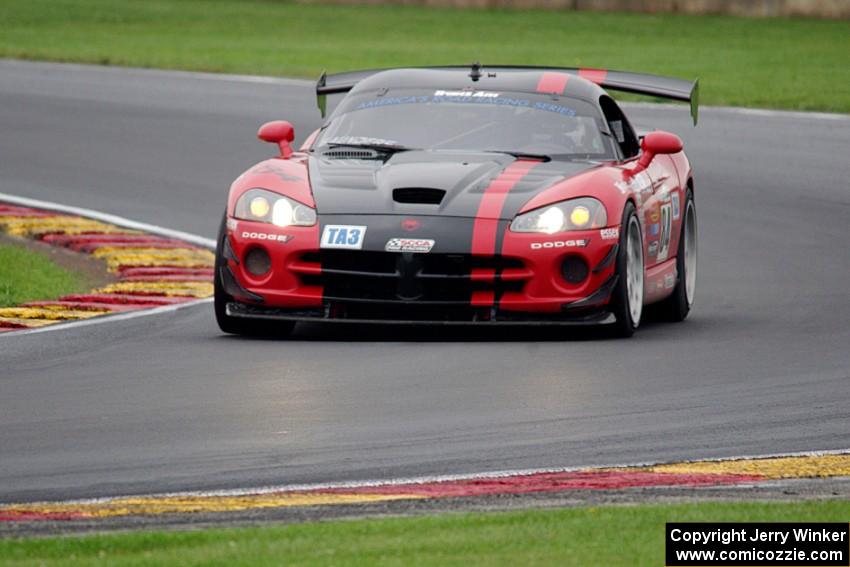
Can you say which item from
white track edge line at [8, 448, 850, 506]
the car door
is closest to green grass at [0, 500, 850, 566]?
white track edge line at [8, 448, 850, 506]

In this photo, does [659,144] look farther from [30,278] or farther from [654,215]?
[30,278]

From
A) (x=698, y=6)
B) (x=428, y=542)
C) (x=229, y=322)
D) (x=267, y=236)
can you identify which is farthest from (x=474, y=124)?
(x=698, y=6)

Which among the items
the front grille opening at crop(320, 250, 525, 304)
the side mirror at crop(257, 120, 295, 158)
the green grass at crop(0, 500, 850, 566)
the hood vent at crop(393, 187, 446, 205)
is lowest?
the green grass at crop(0, 500, 850, 566)

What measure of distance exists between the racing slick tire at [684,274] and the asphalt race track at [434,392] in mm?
115

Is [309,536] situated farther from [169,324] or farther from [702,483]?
[169,324]

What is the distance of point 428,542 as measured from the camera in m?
5.91

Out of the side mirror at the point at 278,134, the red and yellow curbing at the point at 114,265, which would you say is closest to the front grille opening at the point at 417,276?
the side mirror at the point at 278,134

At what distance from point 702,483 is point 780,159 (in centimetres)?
1262

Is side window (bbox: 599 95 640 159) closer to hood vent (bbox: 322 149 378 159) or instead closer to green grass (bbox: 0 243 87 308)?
hood vent (bbox: 322 149 378 159)

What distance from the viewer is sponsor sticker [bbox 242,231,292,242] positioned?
1053cm

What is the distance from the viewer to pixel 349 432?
8.03 m

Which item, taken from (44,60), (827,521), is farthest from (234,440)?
(44,60)

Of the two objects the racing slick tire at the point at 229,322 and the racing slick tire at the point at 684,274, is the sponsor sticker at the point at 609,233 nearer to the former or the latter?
the racing slick tire at the point at 684,274

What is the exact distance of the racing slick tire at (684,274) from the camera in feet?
39.1
